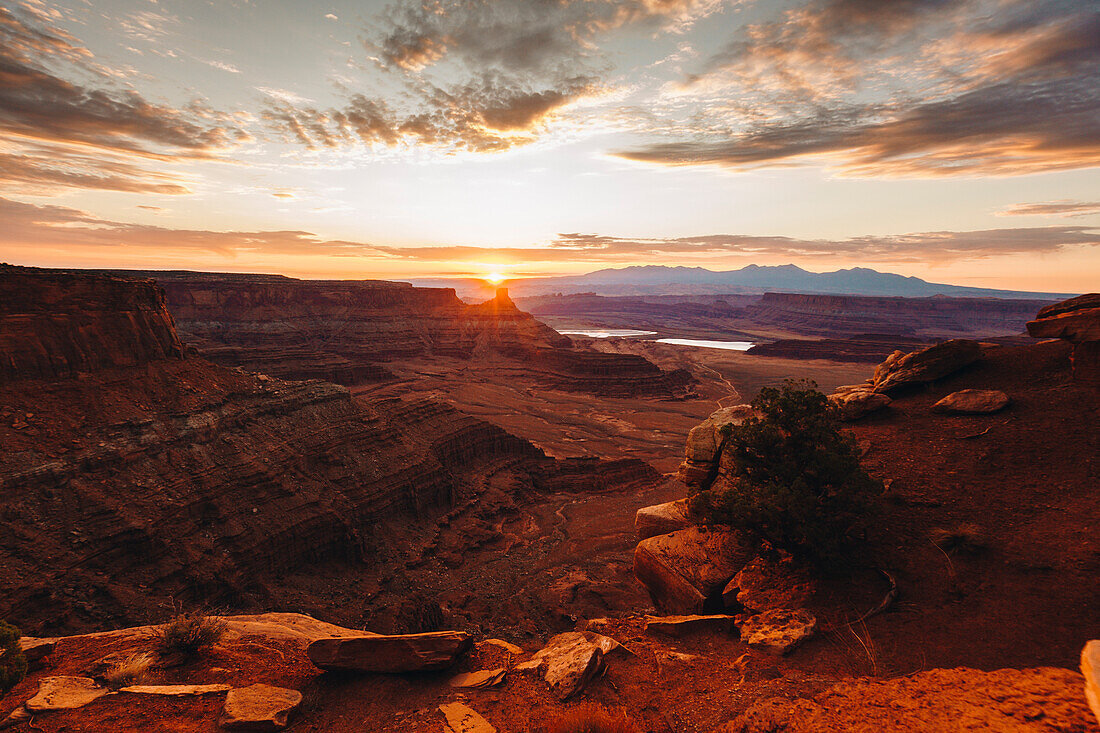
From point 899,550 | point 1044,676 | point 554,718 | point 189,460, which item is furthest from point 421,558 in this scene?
point 1044,676

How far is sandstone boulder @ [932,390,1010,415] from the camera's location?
14797 millimetres

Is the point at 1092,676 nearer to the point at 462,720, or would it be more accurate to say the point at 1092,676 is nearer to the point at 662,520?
the point at 462,720

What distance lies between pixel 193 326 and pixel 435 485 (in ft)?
283

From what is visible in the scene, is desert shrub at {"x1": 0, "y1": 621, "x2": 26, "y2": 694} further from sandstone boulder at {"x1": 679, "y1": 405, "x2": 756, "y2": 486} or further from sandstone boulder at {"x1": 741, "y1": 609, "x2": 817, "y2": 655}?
sandstone boulder at {"x1": 679, "y1": 405, "x2": 756, "y2": 486}

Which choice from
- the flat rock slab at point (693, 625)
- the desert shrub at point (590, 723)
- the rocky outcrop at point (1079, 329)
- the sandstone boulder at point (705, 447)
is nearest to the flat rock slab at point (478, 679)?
the desert shrub at point (590, 723)

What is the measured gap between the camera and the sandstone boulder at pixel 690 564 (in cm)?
1270

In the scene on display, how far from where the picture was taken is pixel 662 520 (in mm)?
16812

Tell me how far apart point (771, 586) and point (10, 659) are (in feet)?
51.5

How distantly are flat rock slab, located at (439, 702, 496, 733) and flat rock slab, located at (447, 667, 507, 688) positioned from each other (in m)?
0.61

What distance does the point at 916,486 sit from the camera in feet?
43.6

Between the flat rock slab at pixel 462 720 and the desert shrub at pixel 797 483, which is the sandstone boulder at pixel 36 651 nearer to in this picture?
the flat rock slab at pixel 462 720

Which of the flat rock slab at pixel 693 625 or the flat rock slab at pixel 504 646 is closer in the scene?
the flat rock slab at pixel 504 646

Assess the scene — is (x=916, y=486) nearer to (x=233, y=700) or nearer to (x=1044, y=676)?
(x=1044, y=676)

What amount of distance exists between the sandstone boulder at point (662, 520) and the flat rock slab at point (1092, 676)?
10428 millimetres
